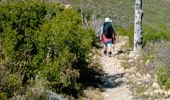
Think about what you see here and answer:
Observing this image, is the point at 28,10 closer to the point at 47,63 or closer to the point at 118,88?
the point at 47,63

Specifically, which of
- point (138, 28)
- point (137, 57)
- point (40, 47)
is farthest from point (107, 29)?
point (40, 47)

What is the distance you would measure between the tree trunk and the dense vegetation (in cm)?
546

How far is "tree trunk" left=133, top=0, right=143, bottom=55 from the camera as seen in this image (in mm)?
21344

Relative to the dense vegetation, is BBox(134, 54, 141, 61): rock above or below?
below

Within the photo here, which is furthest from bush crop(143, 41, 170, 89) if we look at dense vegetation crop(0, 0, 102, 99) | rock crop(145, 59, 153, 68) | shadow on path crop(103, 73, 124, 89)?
dense vegetation crop(0, 0, 102, 99)

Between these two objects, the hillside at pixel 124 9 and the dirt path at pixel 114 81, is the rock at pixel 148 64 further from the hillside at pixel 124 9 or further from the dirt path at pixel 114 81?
the hillside at pixel 124 9

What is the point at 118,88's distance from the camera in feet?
55.6

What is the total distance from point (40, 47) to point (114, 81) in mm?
3640

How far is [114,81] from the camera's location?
18.0 m

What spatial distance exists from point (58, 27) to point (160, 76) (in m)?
3.49

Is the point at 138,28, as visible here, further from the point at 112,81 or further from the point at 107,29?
the point at 112,81

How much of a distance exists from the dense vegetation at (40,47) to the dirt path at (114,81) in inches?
37.3

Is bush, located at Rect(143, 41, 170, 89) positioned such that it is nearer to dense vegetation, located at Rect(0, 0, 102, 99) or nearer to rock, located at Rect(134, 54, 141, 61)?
rock, located at Rect(134, 54, 141, 61)

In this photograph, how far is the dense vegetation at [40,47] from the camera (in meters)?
14.7
